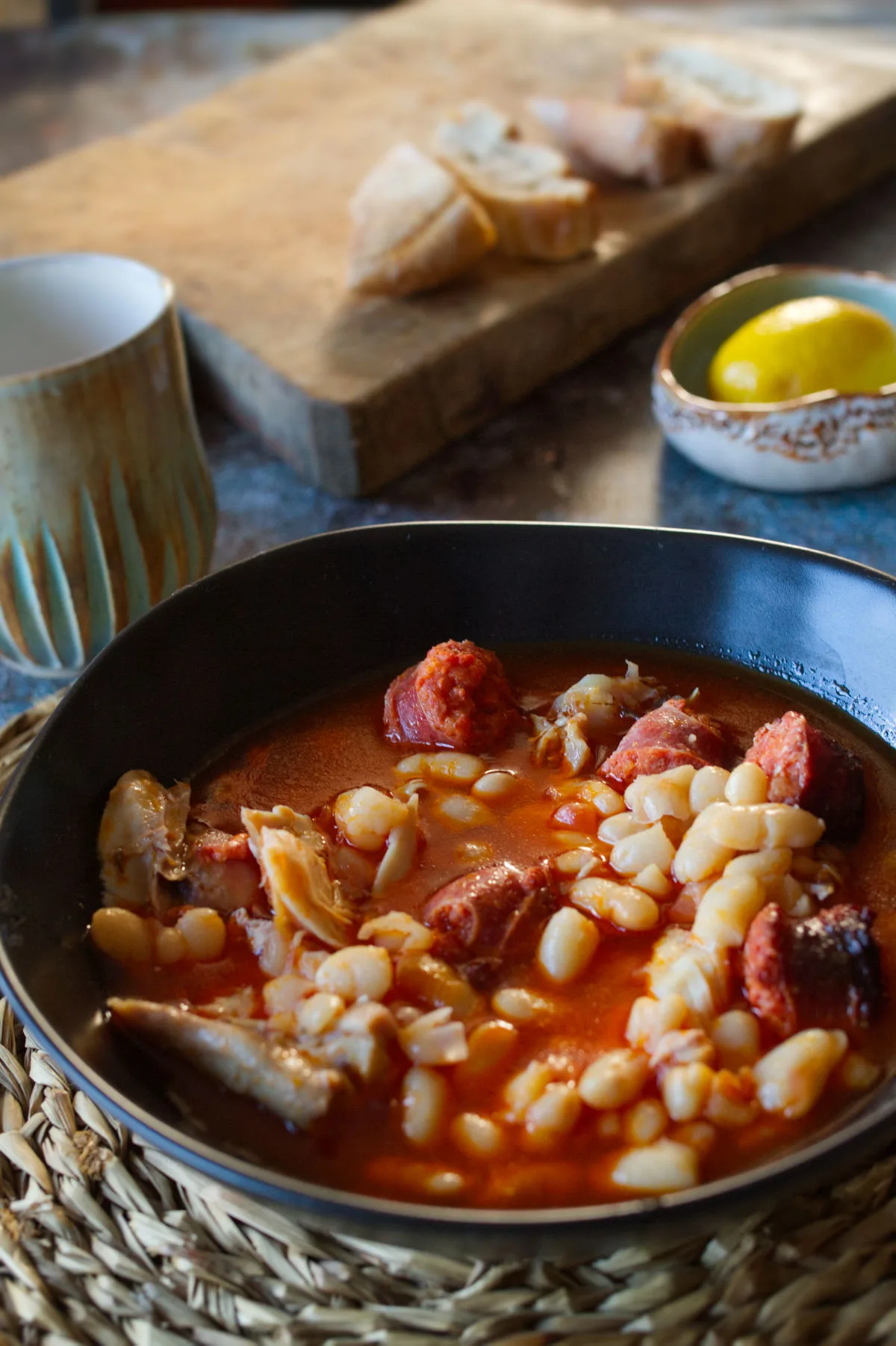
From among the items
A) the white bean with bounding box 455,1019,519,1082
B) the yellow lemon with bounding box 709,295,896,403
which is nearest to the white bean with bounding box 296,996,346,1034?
the white bean with bounding box 455,1019,519,1082

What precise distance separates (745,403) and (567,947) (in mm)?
1281

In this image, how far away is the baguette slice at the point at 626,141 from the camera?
2840 millimetres

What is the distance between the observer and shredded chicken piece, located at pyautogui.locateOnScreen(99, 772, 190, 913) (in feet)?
4.57

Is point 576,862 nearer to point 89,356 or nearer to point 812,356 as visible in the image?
point 89,356

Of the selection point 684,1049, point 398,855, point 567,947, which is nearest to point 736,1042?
point 684,1049

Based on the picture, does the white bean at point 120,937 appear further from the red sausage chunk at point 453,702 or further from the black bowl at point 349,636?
the red sausage chunk at point 453,702

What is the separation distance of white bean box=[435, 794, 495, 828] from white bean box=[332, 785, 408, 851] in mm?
60

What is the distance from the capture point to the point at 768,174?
295 cm

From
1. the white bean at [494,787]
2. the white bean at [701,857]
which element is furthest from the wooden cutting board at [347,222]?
the white bean at [701,857]

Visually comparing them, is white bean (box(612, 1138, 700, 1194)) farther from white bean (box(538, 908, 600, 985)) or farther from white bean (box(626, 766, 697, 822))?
white bean (box(626, 766, 697, 822))

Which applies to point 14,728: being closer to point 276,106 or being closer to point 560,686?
point 560,686

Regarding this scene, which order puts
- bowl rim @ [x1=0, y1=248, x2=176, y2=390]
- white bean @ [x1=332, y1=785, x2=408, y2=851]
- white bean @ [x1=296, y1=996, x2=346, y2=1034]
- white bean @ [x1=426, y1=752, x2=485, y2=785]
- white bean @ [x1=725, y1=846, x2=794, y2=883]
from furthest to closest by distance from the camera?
1. bowl rim @ [x1=0, y1=248, x2=176, y2=390]
2. white bean @ [x1=426, y1=752, x2=485, y2=785]
3. white bean @ [x1=332, y1=785, x2=408, y2=851]
4. white bean @ [x1=725, y1=846, x2=794, y2=883]
5. white bean @ [x1=296, y1=996, x2=346, y2=1034]

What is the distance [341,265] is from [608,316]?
0.54 m

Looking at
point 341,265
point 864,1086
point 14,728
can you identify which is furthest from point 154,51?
point 864,1086
